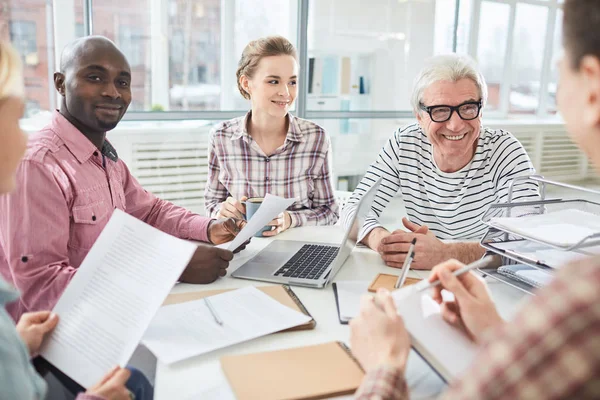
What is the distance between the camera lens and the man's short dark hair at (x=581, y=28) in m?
0.57

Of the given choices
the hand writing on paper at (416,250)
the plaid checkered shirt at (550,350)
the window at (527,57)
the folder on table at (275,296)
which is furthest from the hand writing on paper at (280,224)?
the window at (527,57)

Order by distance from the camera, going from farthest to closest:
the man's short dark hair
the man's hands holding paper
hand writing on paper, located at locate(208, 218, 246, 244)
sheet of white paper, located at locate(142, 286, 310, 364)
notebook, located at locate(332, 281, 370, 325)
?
1. hand writing on paper, located at locate(208, 218, 246, 244)
2. notebook, located at locate(332, 281, 370, 325)
3. sheet of white paper, located at locate(142, 286, 310, 364)
4. the man's hands holding paper
5. the man's short dark hair

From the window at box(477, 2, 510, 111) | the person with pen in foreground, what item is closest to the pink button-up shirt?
the person with pen in foreground

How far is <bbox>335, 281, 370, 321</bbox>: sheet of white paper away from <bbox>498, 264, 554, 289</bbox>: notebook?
1.17 feet

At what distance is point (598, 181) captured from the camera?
6383 mm

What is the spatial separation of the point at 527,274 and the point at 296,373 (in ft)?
2.30

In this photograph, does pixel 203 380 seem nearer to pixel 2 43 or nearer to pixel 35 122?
pixel 2 43

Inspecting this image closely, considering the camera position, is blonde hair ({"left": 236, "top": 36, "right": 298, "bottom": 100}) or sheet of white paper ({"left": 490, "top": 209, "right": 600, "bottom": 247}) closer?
sheet of white paper ({"left": 490, "top": 209, "right": 600, "bottom": 247})

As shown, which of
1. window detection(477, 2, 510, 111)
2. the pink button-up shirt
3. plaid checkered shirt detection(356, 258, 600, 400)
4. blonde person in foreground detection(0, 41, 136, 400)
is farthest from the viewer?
window detection(477, 2, 510, 111)

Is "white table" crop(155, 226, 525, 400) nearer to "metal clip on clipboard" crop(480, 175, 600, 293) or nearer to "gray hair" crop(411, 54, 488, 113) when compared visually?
"metal clip on clipboard" crop(480, 175, 600, 293)

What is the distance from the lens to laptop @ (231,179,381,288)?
136 cm

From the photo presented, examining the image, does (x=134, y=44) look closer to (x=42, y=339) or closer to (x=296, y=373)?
(x=42, y=339)

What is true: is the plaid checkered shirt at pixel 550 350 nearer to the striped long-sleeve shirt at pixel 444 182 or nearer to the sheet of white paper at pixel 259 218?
the sheet of white paper at pixel 259 218

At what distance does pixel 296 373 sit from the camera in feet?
2.99
